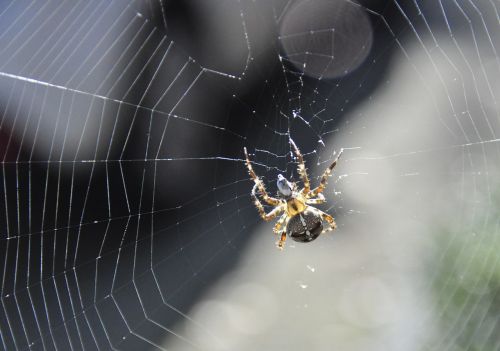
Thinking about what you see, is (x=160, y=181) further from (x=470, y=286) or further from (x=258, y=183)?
(x=470, y=286)

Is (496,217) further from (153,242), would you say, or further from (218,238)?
(153,242)

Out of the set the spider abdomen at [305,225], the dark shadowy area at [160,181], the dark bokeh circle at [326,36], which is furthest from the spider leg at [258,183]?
the dark bokeh circle at [326,36]

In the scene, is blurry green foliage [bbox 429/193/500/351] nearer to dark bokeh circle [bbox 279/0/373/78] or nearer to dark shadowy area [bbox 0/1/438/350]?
dark shadowy area [bbox 0/1/438/350]

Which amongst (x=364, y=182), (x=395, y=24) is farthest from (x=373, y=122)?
(x=395, y=24)

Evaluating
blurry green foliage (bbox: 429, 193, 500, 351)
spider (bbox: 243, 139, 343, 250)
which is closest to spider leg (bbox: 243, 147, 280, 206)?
spider (bbox: 243, 139, 343, 250)

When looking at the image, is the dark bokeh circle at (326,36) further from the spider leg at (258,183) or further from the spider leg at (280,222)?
the spider leg at (258,183)

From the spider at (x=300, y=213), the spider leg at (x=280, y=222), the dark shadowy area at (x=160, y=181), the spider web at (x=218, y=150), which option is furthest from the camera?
the dark shadowy area at (x=160, y=181)
